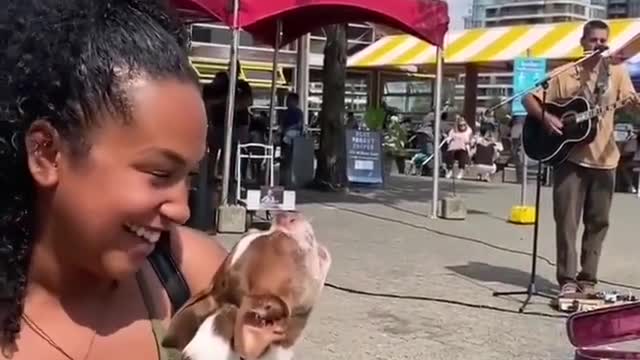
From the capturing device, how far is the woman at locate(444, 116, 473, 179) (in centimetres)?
2378

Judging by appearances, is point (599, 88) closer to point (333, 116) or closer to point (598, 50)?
point (598, 50)

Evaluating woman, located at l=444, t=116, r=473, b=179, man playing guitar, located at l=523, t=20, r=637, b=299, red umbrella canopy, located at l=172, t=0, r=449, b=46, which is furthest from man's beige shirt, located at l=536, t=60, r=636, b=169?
woman, located at l=444, t=116, r=473, b=179

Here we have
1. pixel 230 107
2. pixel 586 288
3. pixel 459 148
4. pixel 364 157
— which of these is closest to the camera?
pixel 586 288

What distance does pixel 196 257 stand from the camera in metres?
1.90

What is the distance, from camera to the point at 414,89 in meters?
32.5

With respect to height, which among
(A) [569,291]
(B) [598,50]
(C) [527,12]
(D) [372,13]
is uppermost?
(C) [527,12]

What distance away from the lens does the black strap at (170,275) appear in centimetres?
175

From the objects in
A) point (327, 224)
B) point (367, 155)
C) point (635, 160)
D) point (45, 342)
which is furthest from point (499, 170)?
point (45, 342)

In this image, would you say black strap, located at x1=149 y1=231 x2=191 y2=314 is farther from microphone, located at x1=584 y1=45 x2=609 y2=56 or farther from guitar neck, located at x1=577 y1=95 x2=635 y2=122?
microphone, located at x1=584 y1=45 x2=609 y2=56

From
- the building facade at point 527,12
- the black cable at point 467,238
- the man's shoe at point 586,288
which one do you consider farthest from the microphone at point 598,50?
the building facade at point 527,12

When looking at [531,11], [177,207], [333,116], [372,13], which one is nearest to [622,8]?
[531,11]

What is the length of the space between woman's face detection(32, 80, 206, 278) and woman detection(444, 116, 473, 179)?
21910 millimetres

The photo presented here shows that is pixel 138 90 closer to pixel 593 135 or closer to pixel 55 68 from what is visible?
pixel 55 68

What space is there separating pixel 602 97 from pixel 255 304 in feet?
21.0
